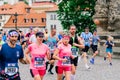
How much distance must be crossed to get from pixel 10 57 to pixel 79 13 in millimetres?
36202

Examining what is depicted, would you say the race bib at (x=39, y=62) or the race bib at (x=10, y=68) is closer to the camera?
the race bib at (x=10, y=68)

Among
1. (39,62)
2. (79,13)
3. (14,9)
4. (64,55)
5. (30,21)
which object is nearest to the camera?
(39,62)

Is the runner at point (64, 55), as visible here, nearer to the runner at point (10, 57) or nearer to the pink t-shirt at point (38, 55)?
the pink t-shirt at point (38, 55)

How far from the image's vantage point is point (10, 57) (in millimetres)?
9438

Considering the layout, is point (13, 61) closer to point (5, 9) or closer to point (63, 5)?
→ point (63, 5)

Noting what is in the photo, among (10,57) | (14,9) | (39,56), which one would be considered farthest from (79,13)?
(14,9)

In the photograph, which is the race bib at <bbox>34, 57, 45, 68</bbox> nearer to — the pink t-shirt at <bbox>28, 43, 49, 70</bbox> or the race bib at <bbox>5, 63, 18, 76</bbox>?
the pink t-shirt at <bbox>28, 43, 49, 70</bbox>

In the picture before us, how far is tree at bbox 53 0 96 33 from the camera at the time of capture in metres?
44.6

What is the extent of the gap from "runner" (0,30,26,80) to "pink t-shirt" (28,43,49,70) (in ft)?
5.02

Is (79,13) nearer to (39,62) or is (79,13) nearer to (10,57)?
(39,62)

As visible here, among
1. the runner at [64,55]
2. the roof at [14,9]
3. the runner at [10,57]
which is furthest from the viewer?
the roof at [14,9]

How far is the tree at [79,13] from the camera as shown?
44.6 metres

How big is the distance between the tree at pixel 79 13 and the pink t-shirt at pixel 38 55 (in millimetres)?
33071

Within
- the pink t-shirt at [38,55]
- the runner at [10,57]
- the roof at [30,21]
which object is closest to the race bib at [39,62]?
the pink t-shirt at [38,55]
